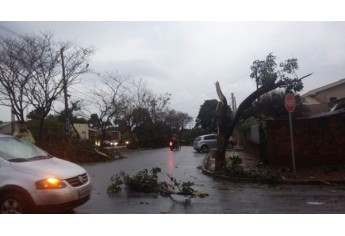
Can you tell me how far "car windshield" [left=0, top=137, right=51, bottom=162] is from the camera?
617 cm

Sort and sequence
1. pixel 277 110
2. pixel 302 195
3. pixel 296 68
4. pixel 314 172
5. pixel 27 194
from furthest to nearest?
pixel 277 110 → pixel 296 68 → pixel 314 172 → pixel 302 195 → pixel 27 194

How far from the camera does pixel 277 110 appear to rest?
35.0 metres

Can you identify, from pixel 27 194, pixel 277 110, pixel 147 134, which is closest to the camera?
pixel 27 194

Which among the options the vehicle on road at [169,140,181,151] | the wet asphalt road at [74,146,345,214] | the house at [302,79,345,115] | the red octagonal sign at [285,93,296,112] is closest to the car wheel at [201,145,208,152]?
the vehicle on road at [169,140,181,151]

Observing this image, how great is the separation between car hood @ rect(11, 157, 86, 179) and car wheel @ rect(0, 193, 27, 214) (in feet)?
1.42

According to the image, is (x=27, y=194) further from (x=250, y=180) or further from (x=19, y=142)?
(x=250, y=180)

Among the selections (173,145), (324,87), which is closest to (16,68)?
(173,145)

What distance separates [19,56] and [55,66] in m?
2.92

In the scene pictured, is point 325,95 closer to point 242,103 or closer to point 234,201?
point 242,103

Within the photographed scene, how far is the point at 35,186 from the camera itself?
566 centimetres

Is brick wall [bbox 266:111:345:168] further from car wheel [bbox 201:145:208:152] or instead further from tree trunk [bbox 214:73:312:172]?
car wheel [bbox 201:145:208:152]

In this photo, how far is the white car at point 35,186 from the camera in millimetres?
5641

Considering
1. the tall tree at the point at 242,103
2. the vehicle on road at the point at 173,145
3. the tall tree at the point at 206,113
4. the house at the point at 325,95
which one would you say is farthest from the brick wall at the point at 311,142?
the tall tree at the point at 206,113
